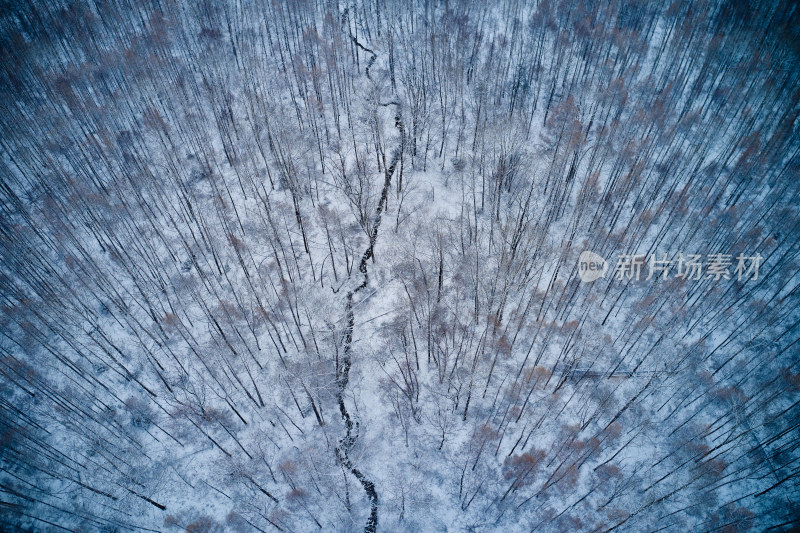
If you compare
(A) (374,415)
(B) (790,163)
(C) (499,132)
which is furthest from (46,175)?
(B) (790,163)

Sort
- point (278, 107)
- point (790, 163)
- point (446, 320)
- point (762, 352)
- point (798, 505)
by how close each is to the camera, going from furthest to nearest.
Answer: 1. point (278, 107)
2. point (790, 163)
3. point (446, 320)
4. point (762, 352)
5. point (798, 505)

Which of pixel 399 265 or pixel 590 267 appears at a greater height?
pixel 399 265

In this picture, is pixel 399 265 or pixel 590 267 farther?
pixel 399 265

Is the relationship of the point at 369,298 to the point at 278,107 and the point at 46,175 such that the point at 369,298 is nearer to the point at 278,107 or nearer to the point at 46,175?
the point at 278,107

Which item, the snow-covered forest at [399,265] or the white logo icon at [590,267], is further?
the white logo icon at [590,267]
